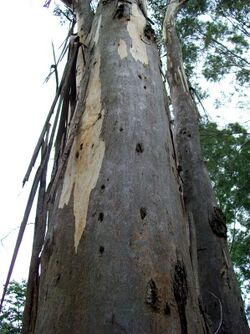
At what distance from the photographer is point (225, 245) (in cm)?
290

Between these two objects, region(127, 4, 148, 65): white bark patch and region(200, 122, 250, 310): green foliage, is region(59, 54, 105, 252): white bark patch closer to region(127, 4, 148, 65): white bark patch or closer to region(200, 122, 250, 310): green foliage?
region(127, 4, 148, 65): white bark patch

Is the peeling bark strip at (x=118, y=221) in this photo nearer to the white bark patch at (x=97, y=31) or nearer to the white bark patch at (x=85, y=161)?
the white bark patch at (x=85, y=161)

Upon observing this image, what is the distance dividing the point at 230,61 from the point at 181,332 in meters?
9.88

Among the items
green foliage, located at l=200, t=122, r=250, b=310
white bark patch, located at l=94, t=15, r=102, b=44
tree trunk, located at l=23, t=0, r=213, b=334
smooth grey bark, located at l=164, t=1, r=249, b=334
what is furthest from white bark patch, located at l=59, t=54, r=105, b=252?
green foliage, located at l=200, t=122, r=250, b=310

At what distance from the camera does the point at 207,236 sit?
2.82 meters

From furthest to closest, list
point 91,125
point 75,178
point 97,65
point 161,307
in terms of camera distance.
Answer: point 97,65
point 91,125
point 75,178
point 161,307

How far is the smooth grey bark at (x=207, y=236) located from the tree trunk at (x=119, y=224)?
1.68ft

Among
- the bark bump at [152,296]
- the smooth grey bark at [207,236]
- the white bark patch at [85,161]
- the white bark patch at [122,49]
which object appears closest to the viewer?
the bark bump at [152,296]

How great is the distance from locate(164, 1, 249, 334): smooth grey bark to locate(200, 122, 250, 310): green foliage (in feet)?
14.9

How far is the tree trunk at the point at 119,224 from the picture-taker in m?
0.90

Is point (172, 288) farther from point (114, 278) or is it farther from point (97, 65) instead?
point (97, 65)

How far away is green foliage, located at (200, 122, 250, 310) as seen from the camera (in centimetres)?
844

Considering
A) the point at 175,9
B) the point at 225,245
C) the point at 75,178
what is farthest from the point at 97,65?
the point at 175,9

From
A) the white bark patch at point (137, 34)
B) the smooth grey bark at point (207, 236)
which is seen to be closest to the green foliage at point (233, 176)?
the smooth grey bark at point (207, 236)
